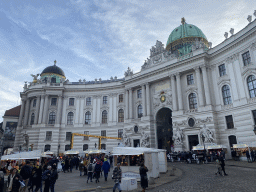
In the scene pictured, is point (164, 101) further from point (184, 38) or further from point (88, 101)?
point (88, 101)

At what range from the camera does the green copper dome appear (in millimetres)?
45812

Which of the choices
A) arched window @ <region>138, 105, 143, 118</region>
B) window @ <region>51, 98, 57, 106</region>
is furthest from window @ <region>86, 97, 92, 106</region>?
arched window @ <region>138, 105, 143, 118</region>

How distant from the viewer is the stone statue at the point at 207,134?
1170 inches

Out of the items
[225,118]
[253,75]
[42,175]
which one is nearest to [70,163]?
[42,175]

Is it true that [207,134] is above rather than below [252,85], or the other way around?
below

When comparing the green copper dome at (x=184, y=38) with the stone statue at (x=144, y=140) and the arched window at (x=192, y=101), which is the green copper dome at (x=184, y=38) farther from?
the stone statue at (x=144, y=140)

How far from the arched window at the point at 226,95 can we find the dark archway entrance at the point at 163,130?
12295 millimetres

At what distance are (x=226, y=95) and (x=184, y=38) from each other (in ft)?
66.6

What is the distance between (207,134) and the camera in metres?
30.0

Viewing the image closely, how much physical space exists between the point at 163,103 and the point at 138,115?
7.02 metres

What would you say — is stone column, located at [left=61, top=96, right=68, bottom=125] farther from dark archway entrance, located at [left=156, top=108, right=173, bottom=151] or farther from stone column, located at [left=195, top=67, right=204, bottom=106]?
stone column, located at [left=195, top=67, right=204, bottom=106]

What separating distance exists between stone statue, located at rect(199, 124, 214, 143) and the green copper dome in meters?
20.6

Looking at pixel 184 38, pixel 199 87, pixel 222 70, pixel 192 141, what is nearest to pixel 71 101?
pixel 192 141

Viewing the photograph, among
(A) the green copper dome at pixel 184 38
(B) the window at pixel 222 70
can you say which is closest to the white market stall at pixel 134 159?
(B) the window at pixel 222 70
